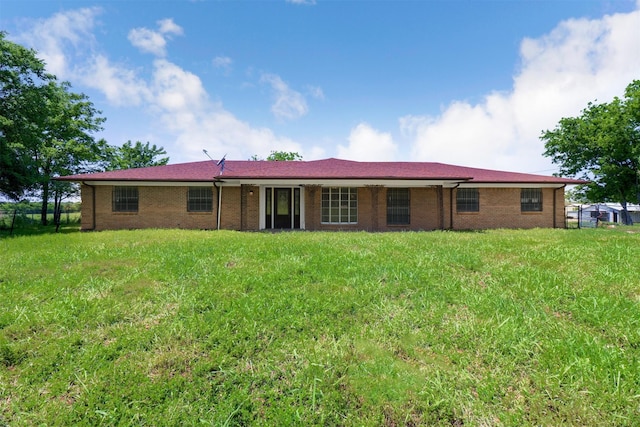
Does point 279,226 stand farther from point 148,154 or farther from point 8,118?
point 148,154

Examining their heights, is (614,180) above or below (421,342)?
above

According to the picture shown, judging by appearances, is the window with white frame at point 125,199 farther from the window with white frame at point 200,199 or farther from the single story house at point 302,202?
the window with white frame at point 200,199

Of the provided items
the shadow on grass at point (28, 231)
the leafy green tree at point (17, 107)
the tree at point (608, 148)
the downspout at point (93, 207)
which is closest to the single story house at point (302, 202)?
the downspout at point (93, 207)

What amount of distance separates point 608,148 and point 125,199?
3460cm

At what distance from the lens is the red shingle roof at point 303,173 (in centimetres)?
1254

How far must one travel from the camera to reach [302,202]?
13.9m

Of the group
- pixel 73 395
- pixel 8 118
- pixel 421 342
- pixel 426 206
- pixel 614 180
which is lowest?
pixel 73 395

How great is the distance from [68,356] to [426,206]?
45.6 feet

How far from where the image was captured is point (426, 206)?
14227 millimetres

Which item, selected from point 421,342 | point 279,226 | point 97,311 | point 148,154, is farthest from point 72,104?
point 421,342

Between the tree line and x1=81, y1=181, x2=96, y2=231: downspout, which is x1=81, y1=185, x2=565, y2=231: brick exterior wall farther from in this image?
the tree line

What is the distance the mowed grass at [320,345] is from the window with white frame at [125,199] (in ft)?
29.4

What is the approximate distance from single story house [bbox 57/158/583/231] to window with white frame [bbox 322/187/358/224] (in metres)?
0.05

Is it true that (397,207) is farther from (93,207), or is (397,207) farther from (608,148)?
(608,148)
